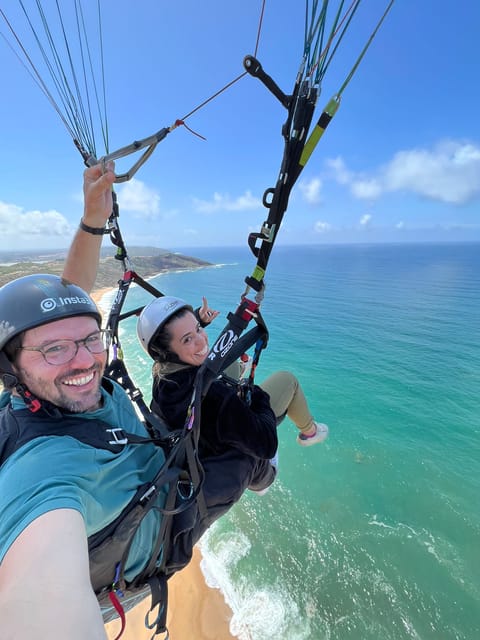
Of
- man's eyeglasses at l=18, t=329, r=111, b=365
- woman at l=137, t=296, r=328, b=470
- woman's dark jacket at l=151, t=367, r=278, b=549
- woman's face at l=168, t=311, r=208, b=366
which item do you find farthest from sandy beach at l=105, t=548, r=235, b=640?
man's eyeglasses at l=18, t=329, r=111, b=365

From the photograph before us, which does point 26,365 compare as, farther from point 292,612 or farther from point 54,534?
point 292,612

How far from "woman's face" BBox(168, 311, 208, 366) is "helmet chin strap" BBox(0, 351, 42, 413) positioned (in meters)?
0.96

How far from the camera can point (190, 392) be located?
215cm

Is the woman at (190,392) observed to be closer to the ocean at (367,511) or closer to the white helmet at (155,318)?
the white helmet at (155,318)

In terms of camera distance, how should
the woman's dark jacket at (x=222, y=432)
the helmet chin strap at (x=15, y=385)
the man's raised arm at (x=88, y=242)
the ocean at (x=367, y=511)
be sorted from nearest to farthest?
the helmet chin strap at (x=15, y=385) → the woman's dark jacket at (x=222, y=432) → the man's raised arm at (x=88, y=242) → the ocean at (x=367, y=511)

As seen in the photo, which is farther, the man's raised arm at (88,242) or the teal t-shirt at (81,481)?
the man's raised arm at (88,242)

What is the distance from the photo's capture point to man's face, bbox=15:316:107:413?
150 centimetres

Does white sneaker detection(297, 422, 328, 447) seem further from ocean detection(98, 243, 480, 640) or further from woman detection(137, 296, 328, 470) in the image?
ocean detection(98, 243, 480, 640)

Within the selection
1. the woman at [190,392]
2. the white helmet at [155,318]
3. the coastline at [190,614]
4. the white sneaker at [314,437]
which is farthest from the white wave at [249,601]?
the white helmet at [155,318]

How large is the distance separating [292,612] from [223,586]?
1450mm

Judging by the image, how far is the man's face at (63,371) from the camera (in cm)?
150

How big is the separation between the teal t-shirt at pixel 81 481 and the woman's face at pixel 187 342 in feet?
1.88

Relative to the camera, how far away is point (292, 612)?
630 centimetres

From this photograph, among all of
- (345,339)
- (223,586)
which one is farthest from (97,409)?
(345,339)
